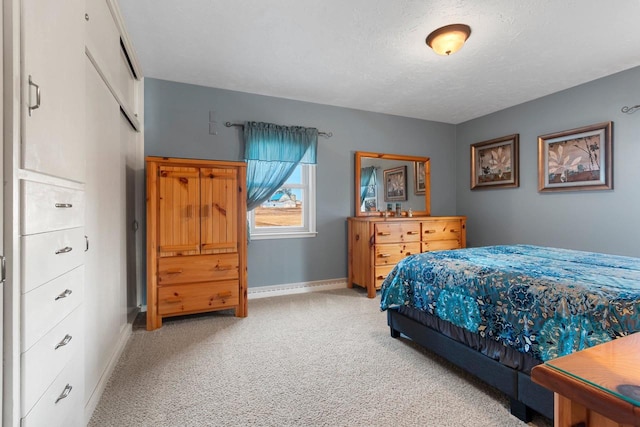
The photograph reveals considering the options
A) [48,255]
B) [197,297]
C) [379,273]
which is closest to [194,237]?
[197,297]

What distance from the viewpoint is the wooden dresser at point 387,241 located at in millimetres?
3598

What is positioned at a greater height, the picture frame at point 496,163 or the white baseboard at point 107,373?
the picture frame at point 496,163

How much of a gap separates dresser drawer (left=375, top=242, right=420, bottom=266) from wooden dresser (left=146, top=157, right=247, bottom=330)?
1.63 metres

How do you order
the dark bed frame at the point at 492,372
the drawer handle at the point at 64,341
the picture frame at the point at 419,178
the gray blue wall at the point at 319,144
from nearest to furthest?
the drawer handle at the point at 64,341
the dark bed frame at the point at 492,372
the gray blue wall at the point at 319,144
the picture frame at the point at 419,178

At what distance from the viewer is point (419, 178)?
4.55 m

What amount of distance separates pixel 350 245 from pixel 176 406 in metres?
2.74

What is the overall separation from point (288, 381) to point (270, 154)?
8.14ft

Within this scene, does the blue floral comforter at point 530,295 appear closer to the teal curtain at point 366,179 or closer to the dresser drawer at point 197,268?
the dresser drawer at point 197,268

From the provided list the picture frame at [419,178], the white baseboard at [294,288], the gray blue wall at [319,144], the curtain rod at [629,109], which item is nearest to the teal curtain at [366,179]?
the gray blue wall at [319,144]

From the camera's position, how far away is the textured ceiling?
2.08 m

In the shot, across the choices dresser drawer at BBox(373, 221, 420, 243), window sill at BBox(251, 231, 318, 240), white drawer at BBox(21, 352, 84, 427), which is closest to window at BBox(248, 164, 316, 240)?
window sill at BBox(251, 231, 318, 240)

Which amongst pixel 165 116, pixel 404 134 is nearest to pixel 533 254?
pixel 404 134

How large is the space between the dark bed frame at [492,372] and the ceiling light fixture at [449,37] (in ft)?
7.04

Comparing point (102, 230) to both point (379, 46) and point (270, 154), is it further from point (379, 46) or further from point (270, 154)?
point (379, 46)
